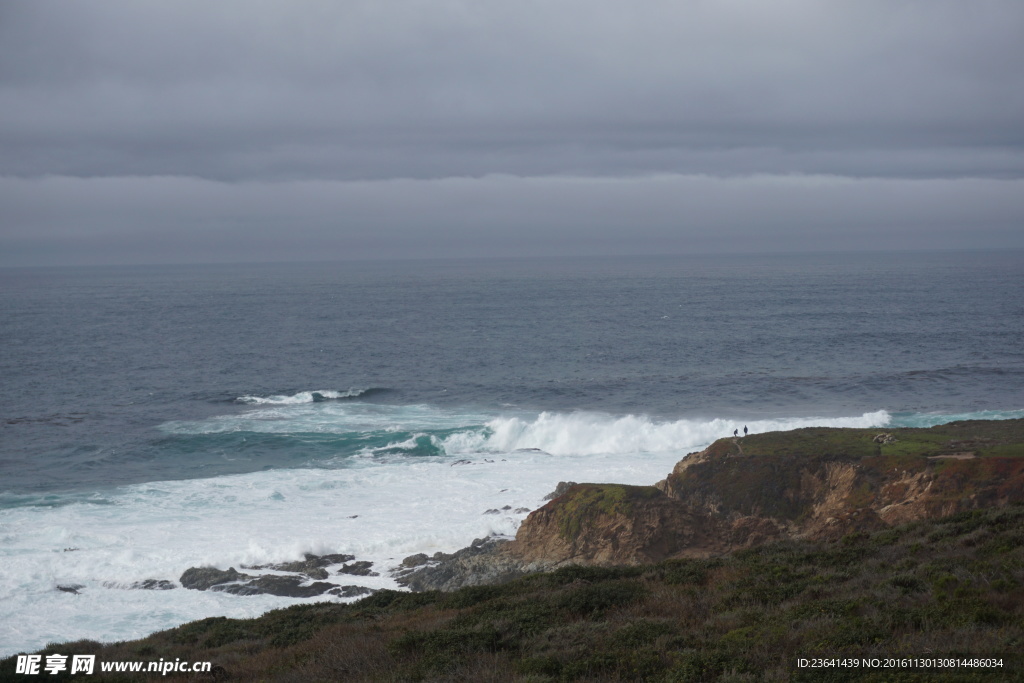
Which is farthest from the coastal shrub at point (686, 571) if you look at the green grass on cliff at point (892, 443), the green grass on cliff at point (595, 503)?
the green grass on cliff at point (892, 443)

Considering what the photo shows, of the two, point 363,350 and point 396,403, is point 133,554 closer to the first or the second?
point 396,403

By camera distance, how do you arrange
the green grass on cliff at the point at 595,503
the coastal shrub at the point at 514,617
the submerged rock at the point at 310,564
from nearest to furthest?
the coastal shrub at the point at 514,617, the green grass on cliff at the point at 595,503, the submerged rock at the point at 310,564

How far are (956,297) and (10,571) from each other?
123m

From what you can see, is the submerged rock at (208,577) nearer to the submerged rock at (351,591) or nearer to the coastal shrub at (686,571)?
the submerged rock at (351,591)

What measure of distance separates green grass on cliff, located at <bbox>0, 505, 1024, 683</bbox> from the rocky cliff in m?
4.37

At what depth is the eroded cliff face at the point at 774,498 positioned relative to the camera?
22219 mm

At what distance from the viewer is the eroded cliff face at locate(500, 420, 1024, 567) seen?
22219 millimetres

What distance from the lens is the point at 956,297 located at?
116m

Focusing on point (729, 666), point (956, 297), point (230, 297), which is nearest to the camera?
point (729, 666)

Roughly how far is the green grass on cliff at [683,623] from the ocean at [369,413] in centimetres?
777

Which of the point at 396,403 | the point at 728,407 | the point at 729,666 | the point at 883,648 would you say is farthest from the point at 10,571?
the point at 728,407

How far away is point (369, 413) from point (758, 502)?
3119 centimetres

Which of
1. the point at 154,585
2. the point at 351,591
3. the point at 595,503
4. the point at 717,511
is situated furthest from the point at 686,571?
the point at 154,585

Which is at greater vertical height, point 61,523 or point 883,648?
point 883,648
